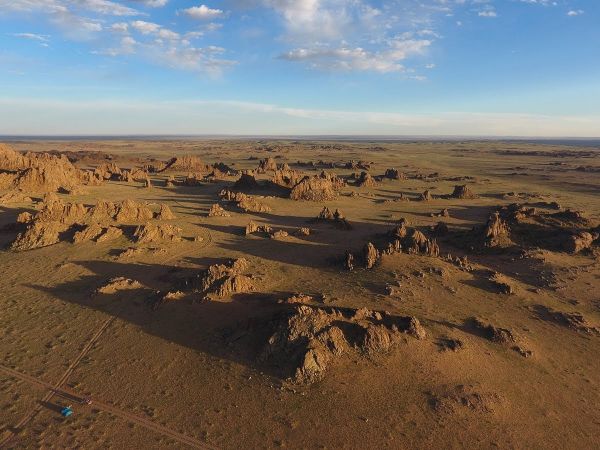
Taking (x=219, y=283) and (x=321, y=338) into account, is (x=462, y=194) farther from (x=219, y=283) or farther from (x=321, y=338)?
(x=321, y=338)

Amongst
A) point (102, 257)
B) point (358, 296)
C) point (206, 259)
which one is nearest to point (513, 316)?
point (358, 296)

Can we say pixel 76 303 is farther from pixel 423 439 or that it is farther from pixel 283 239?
pixel 423 439

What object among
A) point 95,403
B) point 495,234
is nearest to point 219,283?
point 95,403

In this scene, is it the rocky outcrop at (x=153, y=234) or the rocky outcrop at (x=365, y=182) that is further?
the rocky outcrop at (x=365, y=182)

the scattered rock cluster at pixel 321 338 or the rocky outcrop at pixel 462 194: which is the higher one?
the rocky outcrop at pixel 462 194

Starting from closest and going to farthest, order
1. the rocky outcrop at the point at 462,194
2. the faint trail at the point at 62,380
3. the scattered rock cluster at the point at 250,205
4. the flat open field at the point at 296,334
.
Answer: the faint trail at the point at 62,380 → the flat open field at the point at 296,334 → the scattered rock cluster at the point at 250,205 → the rocky outcrop at the point at 462,194

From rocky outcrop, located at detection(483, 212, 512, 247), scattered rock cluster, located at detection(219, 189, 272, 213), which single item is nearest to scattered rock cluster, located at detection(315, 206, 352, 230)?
scattered rock cluster, located at detection(219, 189, 272, 213)

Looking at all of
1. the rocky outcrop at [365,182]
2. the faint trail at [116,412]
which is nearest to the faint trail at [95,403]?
the faint trail at [116,412]

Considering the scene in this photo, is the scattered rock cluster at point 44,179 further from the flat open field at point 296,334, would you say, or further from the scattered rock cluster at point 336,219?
the scattered rock cluster at point 336,219
